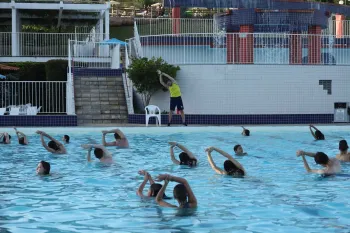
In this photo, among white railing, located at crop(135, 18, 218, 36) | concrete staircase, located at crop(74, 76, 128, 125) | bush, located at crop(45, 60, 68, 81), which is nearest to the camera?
concrete staircase, located at crop(74, 76, 128, 125)

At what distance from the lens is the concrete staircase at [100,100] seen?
944 inches

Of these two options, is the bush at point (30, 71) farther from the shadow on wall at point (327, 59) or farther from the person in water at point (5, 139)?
the person in water at point (5, 139)

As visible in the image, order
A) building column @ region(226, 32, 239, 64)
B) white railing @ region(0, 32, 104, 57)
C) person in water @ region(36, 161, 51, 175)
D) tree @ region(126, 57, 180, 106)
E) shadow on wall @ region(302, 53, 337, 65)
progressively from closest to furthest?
person in water @ region(36, 161, 51, 175) → tree @ region(126, 57, 180, 106) → building column @ region(226, 32, 239, 64) → shadow on wall @ region(302, 53, 337, 65) → white railing @ region(0, 32, 104, 57)

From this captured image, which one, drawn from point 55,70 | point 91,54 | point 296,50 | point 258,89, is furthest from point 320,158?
point 91,54

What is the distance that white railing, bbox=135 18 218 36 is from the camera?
30.4m

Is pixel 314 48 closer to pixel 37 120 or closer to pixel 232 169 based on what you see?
pixel 37 120

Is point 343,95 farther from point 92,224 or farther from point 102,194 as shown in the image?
point 92,224

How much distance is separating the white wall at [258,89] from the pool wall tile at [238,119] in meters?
0.74

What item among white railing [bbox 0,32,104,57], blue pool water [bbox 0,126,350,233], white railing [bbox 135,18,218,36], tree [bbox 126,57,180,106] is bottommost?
blue pool water [bbox 0,126,350,233]

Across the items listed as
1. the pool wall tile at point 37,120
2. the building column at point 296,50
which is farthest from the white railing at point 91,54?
the building column at point 296,50

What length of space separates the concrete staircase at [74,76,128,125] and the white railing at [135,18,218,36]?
4309mm

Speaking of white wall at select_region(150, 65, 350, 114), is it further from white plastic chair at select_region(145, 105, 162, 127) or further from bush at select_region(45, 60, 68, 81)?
bush at select_region(45, 60, 68, 81)

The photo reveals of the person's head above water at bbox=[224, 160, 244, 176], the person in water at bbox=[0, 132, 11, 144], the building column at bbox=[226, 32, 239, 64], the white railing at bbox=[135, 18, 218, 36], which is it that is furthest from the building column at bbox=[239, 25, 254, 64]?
the person's head above water at bbox=[224, 160, 244, 176]

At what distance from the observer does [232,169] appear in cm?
1159
